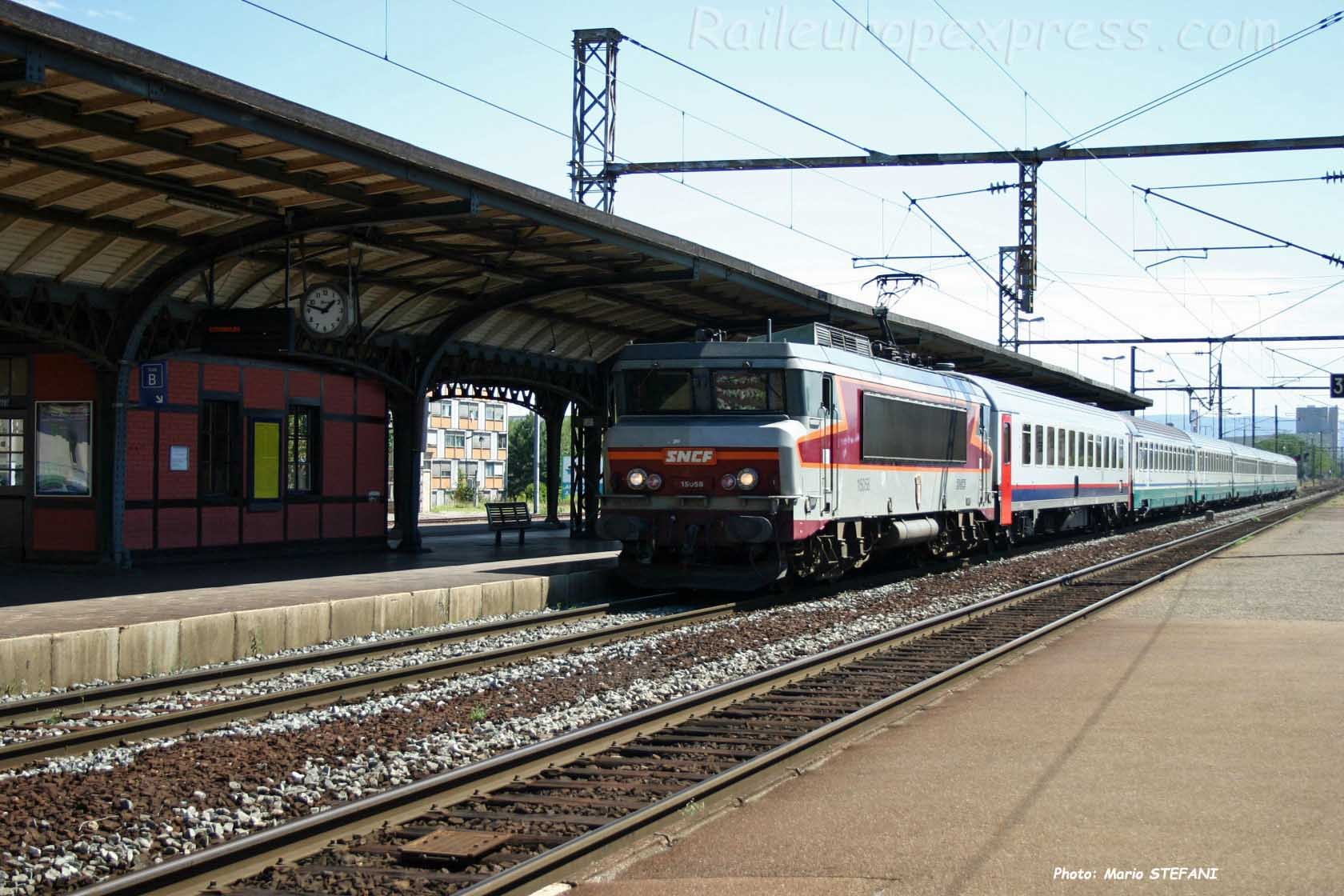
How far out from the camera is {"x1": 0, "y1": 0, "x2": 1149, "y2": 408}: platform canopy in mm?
11125

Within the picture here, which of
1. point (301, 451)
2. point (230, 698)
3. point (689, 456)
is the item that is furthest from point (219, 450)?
point (230, 698)

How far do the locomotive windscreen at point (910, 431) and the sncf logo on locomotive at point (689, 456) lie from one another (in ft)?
7.99

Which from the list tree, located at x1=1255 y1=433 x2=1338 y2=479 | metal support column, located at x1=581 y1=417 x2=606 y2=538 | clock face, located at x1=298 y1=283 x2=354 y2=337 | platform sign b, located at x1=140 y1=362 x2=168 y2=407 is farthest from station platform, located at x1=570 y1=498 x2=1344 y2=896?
tree, located at x1=1255 y1=433 x2=1338 y2=479

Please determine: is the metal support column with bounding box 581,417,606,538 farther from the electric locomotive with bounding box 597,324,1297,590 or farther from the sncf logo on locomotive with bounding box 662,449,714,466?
the sncf logo on locomotive with bounding box 662,449,714,466

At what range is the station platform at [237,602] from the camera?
36.2ft

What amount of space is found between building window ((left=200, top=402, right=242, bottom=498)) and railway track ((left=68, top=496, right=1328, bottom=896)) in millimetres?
10520

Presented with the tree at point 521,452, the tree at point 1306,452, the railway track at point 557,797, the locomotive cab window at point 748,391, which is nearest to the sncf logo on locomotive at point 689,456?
the locomotive cab window at point 748,391

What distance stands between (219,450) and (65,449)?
2.05 m

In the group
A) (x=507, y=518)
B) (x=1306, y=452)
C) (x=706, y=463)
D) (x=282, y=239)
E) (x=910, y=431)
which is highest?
(x=1306, y=452)

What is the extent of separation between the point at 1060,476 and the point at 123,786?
23911 mm

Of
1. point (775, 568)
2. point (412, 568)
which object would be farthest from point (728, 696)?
point (412, 568)

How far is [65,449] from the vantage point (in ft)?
57.3

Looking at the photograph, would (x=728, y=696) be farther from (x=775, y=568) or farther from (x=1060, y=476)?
(x=1060, y=476)

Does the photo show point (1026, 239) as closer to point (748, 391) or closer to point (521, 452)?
point (748, 391)
